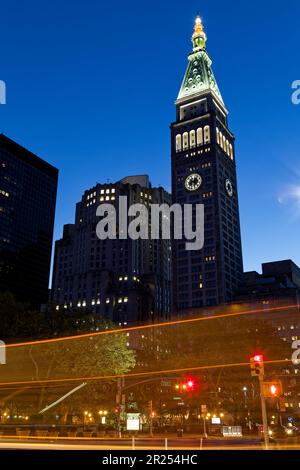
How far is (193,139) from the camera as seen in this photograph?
163000 millimetres

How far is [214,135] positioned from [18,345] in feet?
426

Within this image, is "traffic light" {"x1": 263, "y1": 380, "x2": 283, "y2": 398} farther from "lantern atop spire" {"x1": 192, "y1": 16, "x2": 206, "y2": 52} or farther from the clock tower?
"lantern atop spire" {"x1": 192, "y1": 16, "x2": 206, "y2": 52}

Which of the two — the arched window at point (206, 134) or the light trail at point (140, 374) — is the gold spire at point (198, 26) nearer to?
the arched window at point (206, 134)

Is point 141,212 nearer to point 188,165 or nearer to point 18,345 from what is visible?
point 188,165

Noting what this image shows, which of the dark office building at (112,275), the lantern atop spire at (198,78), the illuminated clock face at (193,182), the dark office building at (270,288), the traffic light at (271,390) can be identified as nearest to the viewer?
the traffic light at (271,390)

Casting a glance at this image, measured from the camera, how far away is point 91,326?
4928 centimetres

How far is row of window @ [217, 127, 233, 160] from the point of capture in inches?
6416

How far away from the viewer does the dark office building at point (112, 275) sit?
563ft

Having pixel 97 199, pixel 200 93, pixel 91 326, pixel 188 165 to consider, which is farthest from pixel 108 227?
pixel 91 326

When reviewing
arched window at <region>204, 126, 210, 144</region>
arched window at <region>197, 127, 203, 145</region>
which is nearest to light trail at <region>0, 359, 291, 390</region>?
arched window at <region>204, 126, 210, 144</region>

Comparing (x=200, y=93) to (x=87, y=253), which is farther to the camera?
(x=87, y=253)

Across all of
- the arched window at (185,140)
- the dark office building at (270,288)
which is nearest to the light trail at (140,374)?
the dark office building at (270,288)

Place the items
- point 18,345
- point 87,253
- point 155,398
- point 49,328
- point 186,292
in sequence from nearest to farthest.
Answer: point 18,345
point 49,328
point 155,398
point 186,292
point 87,253

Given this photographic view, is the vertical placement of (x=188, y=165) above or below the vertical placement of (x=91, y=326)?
above
